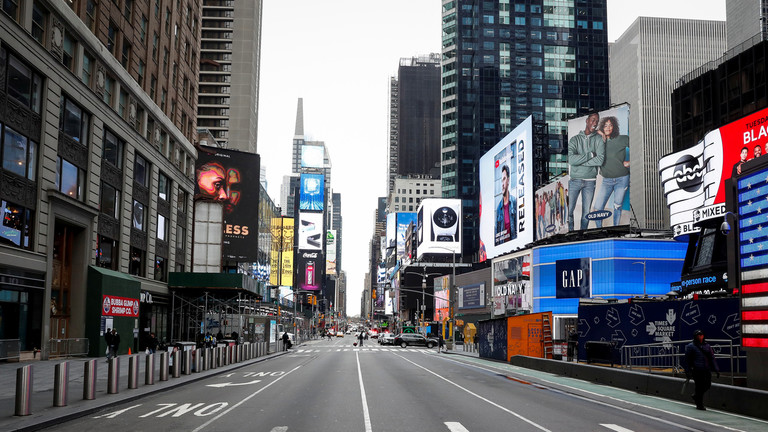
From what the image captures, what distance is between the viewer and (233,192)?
66875 millimetres

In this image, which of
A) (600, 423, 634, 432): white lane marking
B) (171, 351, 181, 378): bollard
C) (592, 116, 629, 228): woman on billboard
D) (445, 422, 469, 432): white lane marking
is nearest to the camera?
(445, 422, 469, 432): white lane marking

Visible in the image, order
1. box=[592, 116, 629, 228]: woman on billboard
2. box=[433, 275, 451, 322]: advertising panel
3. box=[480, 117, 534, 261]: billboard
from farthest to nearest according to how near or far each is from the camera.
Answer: box=[433, 275, 451, 322]: advertising panel < box=[480, 117, 534, 261]: billboard < box=[592, 116, 629, 228]: woman on billboard

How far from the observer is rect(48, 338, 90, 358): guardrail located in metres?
36.8

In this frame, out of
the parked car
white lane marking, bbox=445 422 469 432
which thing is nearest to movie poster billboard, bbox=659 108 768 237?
white lane marking, bbox=445 422 469 432

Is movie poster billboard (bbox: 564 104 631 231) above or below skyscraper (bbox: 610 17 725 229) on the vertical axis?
below

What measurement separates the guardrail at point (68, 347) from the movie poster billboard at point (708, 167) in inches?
1382

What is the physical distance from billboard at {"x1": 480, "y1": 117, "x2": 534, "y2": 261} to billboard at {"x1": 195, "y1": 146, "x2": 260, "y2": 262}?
37069mm

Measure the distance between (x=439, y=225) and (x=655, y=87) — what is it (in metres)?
80.1

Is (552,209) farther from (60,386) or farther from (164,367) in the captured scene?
(60,386)

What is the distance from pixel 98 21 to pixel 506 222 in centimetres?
6506

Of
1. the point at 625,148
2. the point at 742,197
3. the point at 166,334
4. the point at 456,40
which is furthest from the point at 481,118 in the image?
the point at 742,197

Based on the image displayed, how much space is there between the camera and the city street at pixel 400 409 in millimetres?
14281

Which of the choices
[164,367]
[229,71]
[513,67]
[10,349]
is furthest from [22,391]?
[513,67]

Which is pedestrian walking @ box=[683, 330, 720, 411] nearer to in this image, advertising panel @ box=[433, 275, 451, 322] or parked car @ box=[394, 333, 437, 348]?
parked car @ box=[394, 333, 437, 348]
